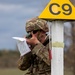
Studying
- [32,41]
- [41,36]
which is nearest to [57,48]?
[32,41]

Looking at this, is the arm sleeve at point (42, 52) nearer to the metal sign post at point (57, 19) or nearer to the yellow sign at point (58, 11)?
the metal sign post at point (57, 19)

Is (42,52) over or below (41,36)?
below

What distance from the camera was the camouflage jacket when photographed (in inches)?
211

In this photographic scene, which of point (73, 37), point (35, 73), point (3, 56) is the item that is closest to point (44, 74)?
point (35, 73)

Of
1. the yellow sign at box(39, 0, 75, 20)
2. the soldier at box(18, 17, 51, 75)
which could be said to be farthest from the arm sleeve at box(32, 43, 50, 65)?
the yellow sign at box(39, 0, 75, 20)

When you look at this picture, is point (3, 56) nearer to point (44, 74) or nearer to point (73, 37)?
point (73, 37)

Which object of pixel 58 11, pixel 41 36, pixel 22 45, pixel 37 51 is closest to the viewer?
pixel 58 11

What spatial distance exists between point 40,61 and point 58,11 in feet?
2.61

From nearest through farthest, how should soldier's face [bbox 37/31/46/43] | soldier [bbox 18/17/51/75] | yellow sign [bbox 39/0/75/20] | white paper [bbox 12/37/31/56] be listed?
yellow sign [bbox 39/0/75/20], white paper [bbox 12/37/31/56], soldier [bbox 18/17/51/75], soldier's face [bbox 37/31/46/43]

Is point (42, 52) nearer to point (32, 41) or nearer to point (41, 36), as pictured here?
point (32, 41)

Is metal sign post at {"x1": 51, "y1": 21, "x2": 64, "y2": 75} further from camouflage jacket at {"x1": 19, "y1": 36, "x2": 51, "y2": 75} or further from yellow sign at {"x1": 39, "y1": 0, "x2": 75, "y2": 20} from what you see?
camouflage jacket at {"x1": 19, "y1": 36, "x2": 51, "y2": 75}

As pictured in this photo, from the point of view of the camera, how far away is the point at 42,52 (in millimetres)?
5375

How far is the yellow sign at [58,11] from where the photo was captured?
197 inches

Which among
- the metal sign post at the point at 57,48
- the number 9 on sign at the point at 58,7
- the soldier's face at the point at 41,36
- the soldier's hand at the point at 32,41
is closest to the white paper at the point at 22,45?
the soldier's hand at the point at 32,41
